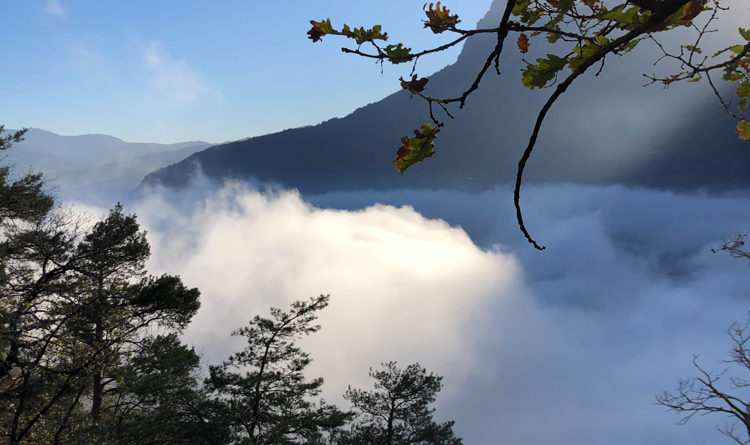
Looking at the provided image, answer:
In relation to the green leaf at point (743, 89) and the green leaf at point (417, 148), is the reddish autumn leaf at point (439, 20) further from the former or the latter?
the green leaf at point (743, 89)

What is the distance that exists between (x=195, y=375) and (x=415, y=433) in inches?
429

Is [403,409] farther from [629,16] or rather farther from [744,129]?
[629,16]

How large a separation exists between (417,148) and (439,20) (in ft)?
1.47

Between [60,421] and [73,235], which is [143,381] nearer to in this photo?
[60,421]

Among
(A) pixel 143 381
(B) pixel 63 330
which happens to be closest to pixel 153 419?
(A) pixel 143 381

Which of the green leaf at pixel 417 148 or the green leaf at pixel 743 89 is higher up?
the green leaf at pixel 743 89

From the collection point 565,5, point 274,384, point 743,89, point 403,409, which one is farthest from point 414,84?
point 403,409

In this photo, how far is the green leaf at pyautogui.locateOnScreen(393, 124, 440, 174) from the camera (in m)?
1.37

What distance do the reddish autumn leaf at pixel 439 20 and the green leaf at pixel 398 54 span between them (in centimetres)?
21

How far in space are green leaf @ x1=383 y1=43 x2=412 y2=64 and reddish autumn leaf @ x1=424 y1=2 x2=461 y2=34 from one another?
214 mm

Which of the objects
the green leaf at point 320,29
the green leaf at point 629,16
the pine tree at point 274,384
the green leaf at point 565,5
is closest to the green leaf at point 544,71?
the green leaf at point 629,16

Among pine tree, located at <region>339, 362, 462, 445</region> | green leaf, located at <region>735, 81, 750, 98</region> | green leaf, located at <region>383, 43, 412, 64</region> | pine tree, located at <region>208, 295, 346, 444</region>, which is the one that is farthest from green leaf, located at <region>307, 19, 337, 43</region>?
pine tree, located at <region>339, 362, 462, 445</region>

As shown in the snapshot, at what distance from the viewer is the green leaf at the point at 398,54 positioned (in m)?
1.24

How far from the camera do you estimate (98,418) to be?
1439 centimetres
